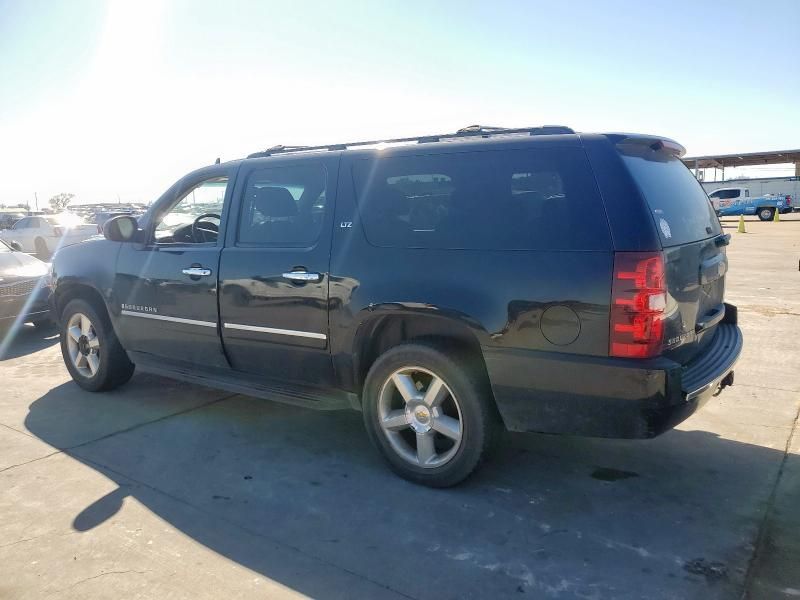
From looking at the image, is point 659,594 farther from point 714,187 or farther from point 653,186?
point 714,187

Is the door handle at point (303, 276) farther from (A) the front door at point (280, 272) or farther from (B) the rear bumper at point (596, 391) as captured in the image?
(B) the rear bumper at point (596, 391)

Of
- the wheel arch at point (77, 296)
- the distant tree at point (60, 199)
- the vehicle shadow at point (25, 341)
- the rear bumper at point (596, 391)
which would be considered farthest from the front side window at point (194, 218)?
the distant tree at point (60, 199)

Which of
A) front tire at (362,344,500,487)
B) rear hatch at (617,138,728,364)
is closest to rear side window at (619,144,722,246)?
rear hatch at (617,138,728,364)

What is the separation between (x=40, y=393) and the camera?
5.67 meters

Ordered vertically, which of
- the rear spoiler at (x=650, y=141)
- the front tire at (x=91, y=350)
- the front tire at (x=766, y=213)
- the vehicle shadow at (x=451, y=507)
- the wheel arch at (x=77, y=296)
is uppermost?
the rear spoiler at (x=650, y=141)

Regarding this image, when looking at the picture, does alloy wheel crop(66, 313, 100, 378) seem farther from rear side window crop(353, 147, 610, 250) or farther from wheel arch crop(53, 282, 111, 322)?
rear side window crop(353, 147, 610, 250)

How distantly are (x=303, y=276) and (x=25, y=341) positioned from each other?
589 cm

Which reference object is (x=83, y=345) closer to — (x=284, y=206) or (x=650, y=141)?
(x=284, y=206)

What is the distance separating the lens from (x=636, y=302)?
2957 mm

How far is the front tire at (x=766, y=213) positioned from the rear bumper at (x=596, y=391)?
41407mm

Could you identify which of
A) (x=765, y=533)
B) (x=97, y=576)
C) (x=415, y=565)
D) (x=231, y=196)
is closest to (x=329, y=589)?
(x=415, y=565)

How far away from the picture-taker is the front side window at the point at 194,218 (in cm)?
491

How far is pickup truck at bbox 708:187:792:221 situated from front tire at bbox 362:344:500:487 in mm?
39795

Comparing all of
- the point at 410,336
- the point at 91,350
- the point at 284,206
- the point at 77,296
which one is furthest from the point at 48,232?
the point at 410,336
